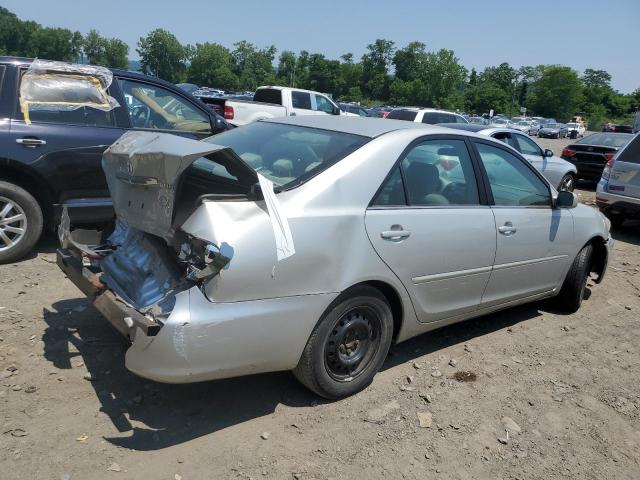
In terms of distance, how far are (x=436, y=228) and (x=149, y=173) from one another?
183 centimetres

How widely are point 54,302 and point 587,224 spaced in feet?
15.5

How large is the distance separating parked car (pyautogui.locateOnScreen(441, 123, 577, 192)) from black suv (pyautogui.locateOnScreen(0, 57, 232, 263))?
6575 millimetres

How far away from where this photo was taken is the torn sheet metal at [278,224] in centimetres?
273

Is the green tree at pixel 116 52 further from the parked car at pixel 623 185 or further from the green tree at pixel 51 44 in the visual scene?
the parked car at pixel 623 185

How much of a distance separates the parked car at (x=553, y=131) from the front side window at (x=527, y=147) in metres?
44.2

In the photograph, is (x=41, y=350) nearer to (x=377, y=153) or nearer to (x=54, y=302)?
(x=54, y=302)

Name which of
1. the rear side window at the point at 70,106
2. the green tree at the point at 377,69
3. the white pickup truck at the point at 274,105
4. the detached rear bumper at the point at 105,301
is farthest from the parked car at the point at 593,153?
the green tree at the point at 377,69

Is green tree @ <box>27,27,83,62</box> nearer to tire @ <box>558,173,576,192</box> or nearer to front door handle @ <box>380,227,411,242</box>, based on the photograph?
tire @ <box>558,173,576,192</box>

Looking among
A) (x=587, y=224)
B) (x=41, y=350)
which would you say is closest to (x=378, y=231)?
(x=41, y=350)

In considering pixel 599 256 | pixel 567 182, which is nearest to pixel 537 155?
pixel 567 182

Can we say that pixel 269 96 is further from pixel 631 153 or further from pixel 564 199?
pixel 564 199

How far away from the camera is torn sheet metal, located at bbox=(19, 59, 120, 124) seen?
5.15 m

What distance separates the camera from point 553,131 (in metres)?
50.9

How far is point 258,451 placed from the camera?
2840 mm
